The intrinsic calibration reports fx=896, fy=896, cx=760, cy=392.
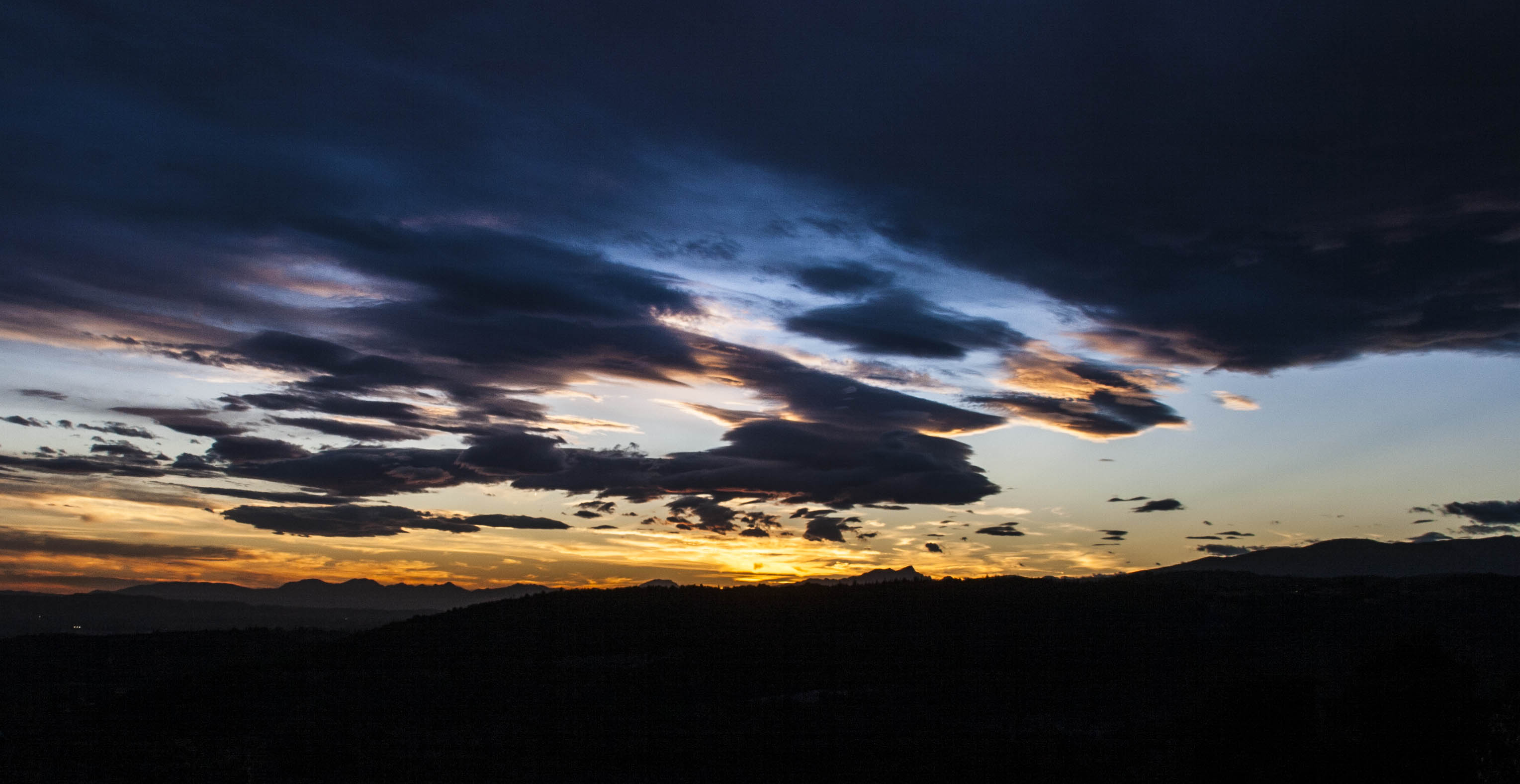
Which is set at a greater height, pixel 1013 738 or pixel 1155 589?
pixel 1155 589

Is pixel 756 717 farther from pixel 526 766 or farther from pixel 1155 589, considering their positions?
pixel 1155 589

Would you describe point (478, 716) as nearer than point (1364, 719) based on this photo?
No

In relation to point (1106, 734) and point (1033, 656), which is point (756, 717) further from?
point (1033, 656)

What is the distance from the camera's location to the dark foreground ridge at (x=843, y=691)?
3238 cm

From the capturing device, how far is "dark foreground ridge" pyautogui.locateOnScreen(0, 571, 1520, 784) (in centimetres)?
3238

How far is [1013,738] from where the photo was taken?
2025 inches

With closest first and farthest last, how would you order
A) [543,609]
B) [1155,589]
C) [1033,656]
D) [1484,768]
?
1. [1484,768]
2. [1033,656]
3. [1155,589]
4. [543,609]

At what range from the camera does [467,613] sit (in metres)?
110

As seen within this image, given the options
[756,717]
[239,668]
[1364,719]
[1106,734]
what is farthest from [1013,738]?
A: [239,668]

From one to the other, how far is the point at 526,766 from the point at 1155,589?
74071mm

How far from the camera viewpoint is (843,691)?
66438mm

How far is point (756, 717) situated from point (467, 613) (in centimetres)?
6238

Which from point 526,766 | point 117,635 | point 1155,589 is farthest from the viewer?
point 117,635

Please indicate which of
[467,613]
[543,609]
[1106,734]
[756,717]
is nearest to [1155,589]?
[1106,734]
